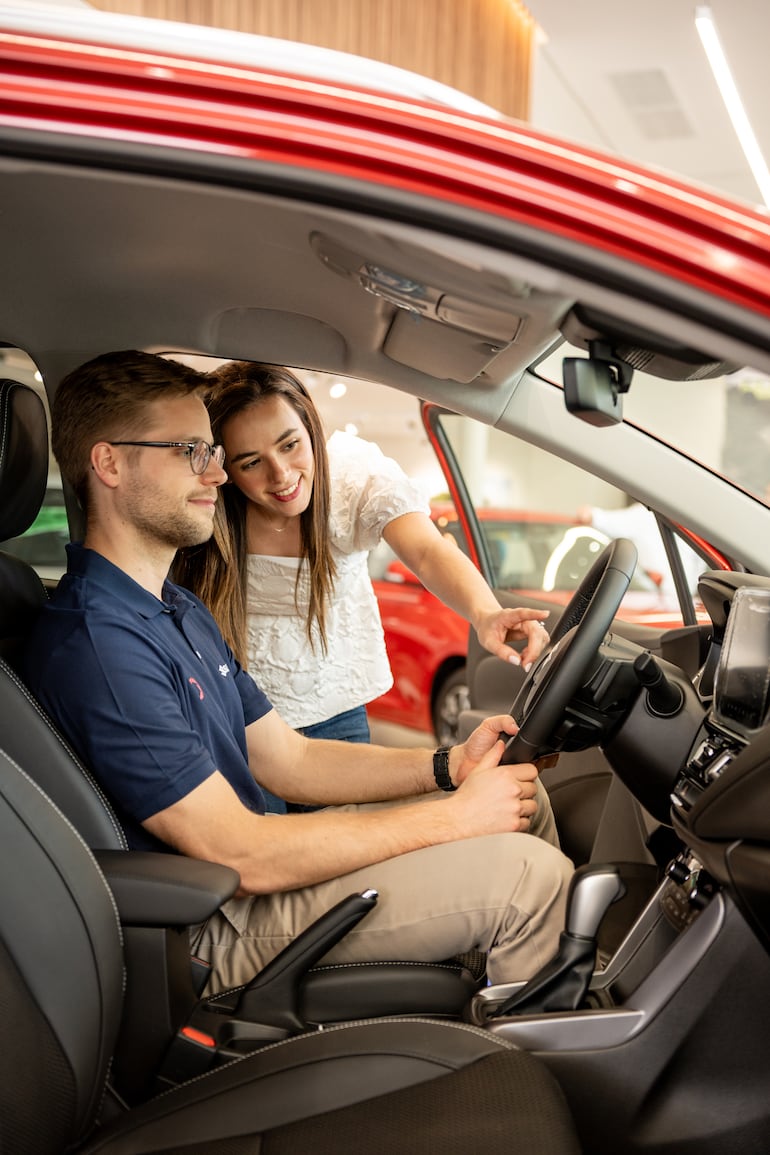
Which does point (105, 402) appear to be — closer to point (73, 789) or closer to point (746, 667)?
point (73, 789)

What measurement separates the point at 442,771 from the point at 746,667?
74 centimetres

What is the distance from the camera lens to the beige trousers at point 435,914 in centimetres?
146

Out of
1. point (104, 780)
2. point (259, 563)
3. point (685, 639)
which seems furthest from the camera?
point (259, 563)

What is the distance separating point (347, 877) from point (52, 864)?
55 cm

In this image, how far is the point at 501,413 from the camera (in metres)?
1.83

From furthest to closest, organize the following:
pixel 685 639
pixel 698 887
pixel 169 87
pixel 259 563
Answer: pixel 259 563
pixel 685 639
pixel 698 887
pixel 169 87

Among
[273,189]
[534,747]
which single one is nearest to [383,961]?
[534,747]

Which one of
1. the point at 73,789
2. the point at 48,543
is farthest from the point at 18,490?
the point at 48,543

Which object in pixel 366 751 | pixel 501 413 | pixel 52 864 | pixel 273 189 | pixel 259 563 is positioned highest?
pixel 273 189

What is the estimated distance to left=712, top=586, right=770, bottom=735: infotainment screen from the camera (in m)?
1.27

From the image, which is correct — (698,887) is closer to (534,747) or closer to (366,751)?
(534,747)

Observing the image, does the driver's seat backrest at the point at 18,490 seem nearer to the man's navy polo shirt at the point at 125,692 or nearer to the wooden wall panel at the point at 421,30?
the man's navy polo shirt at the point at 125,692

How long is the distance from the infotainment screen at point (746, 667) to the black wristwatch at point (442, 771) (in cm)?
65

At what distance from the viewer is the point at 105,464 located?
1.73 m
